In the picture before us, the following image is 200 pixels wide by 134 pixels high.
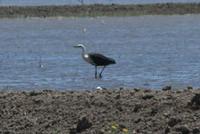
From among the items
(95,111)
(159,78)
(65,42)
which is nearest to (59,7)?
(65,42)

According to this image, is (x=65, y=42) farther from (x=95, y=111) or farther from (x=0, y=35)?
(x=95, y=111)

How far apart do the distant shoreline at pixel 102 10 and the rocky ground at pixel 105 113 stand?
4006cm

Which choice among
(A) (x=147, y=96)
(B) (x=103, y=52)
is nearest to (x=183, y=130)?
(A) (x=147, y=96)

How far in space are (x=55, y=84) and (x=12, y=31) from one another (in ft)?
71.6

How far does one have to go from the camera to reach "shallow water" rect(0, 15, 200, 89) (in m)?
18.4

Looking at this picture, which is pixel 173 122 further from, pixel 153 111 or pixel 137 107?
pixel 137 107

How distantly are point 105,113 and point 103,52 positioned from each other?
52.6 feet

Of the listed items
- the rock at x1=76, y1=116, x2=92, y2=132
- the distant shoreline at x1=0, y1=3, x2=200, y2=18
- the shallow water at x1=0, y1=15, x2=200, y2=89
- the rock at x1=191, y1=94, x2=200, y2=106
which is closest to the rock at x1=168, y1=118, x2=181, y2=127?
the rock at x1=191, y1=94, x2=200, y2=106

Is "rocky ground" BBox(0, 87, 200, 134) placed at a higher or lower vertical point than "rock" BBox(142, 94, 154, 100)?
lower

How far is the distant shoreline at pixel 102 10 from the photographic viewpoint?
173ft

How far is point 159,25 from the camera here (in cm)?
4247

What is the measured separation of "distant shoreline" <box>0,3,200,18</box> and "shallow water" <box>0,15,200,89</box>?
531 cm

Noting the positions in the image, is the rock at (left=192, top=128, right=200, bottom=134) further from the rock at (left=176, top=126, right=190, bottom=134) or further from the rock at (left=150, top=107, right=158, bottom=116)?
the rock at (left=150, top=107, right=158, bottom=116)

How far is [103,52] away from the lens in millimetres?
26953
